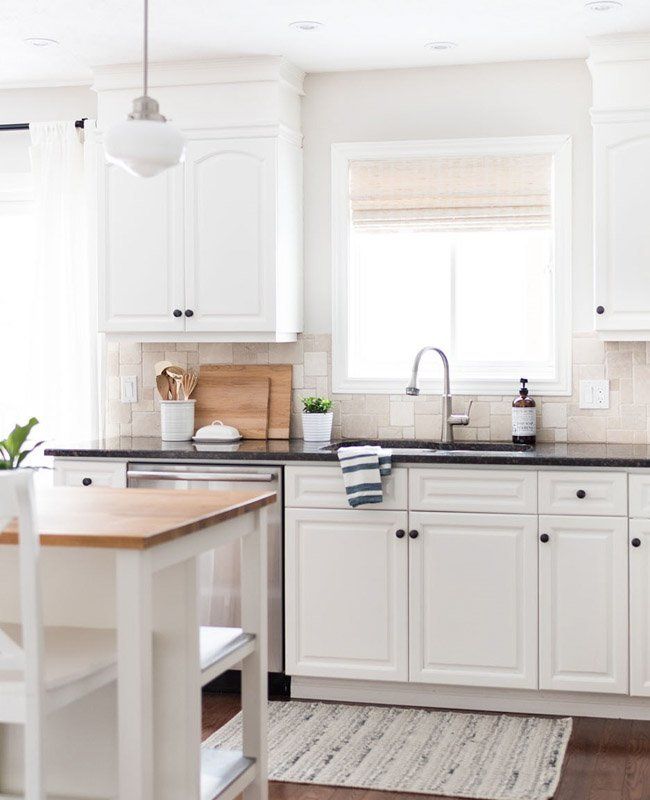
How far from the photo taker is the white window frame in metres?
4.62

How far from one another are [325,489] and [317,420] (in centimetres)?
50

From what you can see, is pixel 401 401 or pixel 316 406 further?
pixel 401 401

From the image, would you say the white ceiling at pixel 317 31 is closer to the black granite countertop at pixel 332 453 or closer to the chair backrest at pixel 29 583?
the black granite countertop at pixel 332 453

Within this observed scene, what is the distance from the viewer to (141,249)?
4.64 meters

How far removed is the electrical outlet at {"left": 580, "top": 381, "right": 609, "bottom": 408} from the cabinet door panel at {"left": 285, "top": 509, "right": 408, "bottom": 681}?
1.01 m

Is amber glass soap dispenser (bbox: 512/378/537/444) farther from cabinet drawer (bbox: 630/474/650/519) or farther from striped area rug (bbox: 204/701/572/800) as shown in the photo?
striped area rug (bbox: 204/701/572/800)

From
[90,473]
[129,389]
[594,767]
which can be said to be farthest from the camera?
[129,389]

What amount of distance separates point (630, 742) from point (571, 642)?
0.39 meters

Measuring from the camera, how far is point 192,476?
14.0ft

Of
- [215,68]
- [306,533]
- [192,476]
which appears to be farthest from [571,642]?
[215,68]

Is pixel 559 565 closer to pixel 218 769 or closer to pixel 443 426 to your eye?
pixel 443 426

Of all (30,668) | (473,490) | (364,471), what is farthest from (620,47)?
(30,668)

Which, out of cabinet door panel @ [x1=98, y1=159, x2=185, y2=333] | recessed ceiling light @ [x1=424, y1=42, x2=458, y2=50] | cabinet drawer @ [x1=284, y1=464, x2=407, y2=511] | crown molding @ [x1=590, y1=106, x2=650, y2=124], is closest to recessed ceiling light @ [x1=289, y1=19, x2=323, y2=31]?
recessed ceiling light @ [x1=424, y1=42, x2=458, y2=50]

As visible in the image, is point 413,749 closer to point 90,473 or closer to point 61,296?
point 90,473
